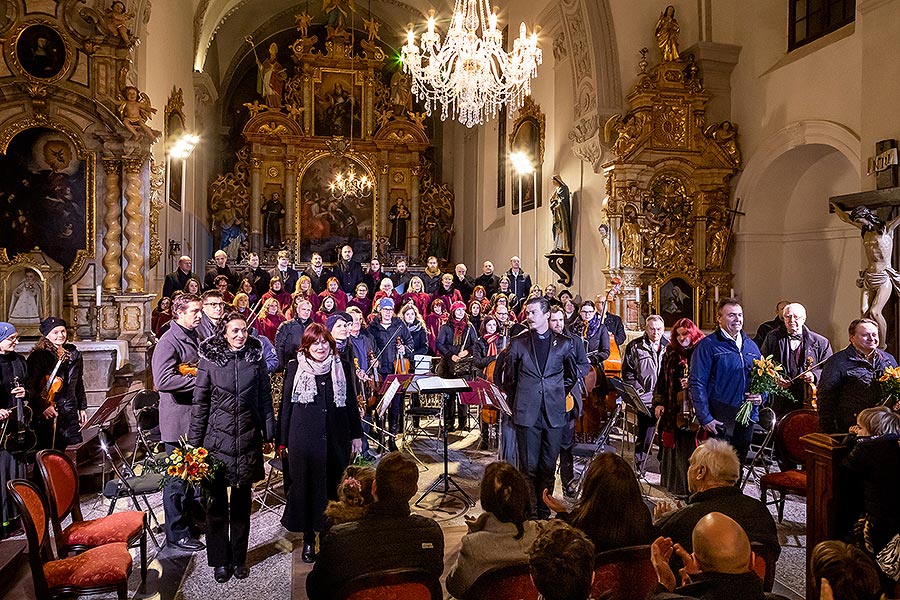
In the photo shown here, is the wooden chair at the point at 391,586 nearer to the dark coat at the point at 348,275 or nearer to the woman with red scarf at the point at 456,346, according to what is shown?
the woman with red scarf at the point at 456,346

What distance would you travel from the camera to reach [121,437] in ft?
25.0

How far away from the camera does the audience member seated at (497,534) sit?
2629mm

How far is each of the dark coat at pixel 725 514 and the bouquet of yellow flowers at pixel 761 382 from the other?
2657 millimetres

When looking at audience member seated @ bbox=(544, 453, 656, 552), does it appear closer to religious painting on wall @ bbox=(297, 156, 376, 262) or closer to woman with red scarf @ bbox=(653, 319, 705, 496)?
woman with red scarf @ bbox=(653, 319, 705, 496)

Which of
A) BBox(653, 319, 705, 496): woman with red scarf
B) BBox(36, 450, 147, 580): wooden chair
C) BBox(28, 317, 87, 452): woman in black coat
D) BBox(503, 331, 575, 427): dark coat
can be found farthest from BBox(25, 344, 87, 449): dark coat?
BBox(653, 319, 705, 496): woman with red scarf

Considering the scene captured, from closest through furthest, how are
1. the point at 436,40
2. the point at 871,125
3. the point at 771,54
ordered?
1. the point at 871,125
2. the point at 436,40
3. the point at 771,54

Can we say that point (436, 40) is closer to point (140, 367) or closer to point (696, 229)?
point (696, 229)

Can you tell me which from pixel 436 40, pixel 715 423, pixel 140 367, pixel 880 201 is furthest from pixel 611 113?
pixel 140 367

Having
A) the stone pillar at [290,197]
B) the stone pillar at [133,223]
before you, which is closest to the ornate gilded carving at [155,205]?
the stone pillar at [133,223]

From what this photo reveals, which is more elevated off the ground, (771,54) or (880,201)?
(771,54)

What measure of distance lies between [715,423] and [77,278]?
956 centimetres

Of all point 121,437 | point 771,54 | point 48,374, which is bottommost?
point 121,437

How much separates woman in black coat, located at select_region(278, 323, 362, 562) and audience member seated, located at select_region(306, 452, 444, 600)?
1971 millimetres

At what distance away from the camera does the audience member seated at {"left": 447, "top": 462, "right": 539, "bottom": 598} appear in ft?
8.63
